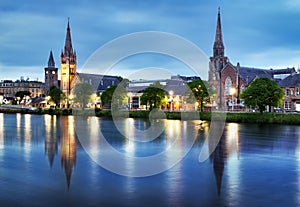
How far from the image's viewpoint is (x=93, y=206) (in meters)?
11.1

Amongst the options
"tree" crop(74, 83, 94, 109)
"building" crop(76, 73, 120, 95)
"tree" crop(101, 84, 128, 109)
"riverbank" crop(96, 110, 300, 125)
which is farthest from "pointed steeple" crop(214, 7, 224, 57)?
"building" crop(76, 73, 120, 95)

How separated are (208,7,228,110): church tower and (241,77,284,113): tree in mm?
37482

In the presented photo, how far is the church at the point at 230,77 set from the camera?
3459 inches

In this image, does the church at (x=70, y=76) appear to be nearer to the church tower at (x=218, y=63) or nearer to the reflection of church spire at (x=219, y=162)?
the church tower at (x=218, y=63)

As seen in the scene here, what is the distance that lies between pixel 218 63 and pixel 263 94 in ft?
153

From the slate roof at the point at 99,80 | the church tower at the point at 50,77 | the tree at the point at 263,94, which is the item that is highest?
the church tower at the point at 50,77

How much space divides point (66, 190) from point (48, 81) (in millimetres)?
187611

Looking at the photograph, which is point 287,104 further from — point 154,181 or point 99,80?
point 99,80

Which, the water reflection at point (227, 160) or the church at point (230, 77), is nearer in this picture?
the water reflection at point (227, 160)

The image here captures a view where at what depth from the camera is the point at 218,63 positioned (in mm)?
100375

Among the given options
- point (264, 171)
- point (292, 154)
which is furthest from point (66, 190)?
point (292, 154)

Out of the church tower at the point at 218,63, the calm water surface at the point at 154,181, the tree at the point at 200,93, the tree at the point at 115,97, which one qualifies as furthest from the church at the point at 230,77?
the calm water surface at the point at 154,181

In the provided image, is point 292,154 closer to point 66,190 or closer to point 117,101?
point 66,190

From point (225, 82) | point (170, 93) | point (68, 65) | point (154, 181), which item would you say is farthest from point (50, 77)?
point (154, 181)
